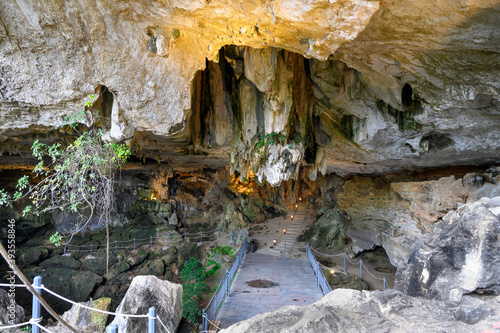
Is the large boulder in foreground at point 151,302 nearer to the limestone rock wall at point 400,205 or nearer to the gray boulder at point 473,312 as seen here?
the limestone rock wall at point 400,205

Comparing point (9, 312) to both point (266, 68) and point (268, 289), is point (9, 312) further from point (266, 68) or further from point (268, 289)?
point (266, 68)

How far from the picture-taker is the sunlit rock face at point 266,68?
384 cm

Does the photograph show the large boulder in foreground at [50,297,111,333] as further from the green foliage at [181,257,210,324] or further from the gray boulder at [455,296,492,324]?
the gray boulder at [455,296,492,324]

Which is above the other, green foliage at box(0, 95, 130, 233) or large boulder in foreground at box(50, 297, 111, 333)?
green foliage at box(0, 95, 130, 233)

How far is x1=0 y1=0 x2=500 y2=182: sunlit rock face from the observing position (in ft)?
12.6

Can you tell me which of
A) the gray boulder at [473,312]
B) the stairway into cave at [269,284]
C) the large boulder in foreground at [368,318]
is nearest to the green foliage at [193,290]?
the stairway into cave at [269,284]

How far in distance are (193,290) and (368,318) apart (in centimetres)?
1010

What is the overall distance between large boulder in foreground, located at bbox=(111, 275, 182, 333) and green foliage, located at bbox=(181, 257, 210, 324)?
3491 millimetres

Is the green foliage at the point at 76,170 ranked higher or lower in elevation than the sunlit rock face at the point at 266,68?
lower

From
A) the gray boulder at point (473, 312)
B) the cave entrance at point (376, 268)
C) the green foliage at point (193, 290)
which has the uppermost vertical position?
the gray boulder at point (473, 312)

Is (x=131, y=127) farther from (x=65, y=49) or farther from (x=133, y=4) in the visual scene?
(x=133, y=4)

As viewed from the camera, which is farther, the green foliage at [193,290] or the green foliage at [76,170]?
the green foliage at [193,290]

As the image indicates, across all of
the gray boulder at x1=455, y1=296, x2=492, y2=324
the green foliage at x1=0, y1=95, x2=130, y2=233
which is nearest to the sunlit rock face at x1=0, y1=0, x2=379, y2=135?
the green foliage at x1=0, y1=95, x2=130, y2=233

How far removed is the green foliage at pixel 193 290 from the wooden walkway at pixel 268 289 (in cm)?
191
